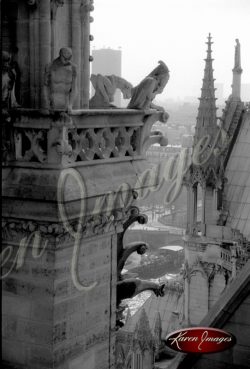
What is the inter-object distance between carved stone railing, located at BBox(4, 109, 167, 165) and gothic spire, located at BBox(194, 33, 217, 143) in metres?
16.2

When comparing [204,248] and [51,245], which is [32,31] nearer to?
[51,245]

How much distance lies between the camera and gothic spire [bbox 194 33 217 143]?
24625 millimetres

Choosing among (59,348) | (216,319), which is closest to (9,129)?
(59,348)

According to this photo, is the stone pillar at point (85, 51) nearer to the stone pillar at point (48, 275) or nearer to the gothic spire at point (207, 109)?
the stone pillar at point (48, 275)

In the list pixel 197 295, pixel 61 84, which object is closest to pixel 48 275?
pixel 61 84

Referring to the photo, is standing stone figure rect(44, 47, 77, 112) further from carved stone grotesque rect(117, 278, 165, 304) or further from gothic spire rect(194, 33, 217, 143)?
gothic spire rect(194, 33, 217, 143)

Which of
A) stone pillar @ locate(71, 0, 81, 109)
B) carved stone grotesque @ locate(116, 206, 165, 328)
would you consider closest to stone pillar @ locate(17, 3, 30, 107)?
stone pillar @ locate(71, 0, 81, 109)

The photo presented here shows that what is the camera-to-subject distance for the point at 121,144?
8375 millimetres

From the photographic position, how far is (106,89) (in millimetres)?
9086

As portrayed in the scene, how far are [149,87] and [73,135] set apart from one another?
3.96 feet

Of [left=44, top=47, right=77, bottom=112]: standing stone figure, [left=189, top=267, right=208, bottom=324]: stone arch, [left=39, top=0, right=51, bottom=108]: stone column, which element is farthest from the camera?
[left=189, top=267, right=208, bottom=324]: stone arch

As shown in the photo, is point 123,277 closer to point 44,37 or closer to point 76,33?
point 76,33

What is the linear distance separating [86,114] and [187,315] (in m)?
17.7

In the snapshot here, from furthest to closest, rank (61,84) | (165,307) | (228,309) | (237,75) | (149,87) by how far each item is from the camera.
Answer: (165,307) < (237,75) < (228,309) < (149,87) < (61,84)
